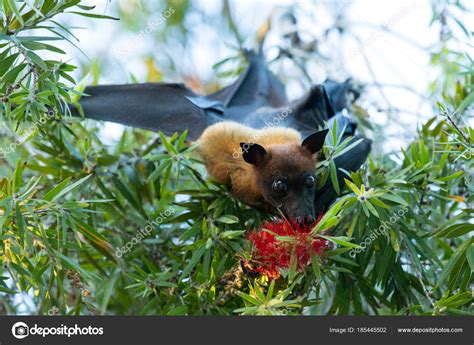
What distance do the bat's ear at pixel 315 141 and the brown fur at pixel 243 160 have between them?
0.05m

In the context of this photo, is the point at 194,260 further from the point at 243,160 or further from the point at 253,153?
the point at 243,160

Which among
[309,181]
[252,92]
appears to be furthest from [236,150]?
[252,92]

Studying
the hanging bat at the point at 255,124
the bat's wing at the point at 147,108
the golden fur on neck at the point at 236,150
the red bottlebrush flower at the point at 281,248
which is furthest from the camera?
the bat's wing at the point at 147,108

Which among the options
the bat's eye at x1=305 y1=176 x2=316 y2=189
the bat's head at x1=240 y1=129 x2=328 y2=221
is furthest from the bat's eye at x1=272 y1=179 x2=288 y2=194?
the bat's eye at x1=305 y1=176 x2=316 y2=189

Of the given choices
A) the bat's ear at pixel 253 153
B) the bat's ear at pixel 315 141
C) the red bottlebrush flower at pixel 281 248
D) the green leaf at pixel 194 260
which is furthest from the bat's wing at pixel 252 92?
the red bottlebrush flower at pixel 281 248

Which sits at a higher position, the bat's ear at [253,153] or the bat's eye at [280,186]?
the bat's ear at [253,153]

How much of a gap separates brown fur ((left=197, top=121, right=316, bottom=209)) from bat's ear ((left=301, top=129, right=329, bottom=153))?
1.8 inches

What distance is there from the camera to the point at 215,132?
13.4ft

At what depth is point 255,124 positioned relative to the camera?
459 centimetres

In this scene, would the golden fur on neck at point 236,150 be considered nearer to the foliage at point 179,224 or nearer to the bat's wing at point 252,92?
the foliage at point 179,224

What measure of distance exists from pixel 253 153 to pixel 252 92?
1.61 meters

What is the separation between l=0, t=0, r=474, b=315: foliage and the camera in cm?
290

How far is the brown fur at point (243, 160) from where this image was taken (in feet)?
12.0

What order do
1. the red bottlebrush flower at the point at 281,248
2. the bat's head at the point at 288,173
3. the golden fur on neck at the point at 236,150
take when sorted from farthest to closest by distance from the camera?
the golden fur on neck at the point at 236,150
the bat's head at the point at 288,173
the red bottlebrush flower at the point at 281,248
